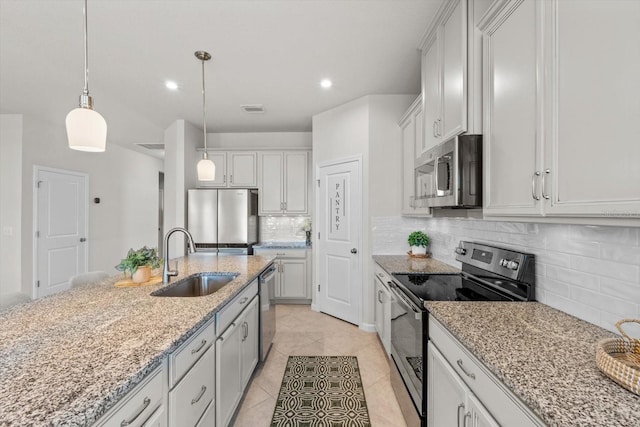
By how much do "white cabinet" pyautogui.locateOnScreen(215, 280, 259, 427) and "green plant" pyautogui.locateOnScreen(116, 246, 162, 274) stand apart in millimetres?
628

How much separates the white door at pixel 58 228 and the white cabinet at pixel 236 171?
210 centimetres

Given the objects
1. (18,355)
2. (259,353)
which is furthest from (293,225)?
(18,355)

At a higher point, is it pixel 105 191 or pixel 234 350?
pixel 105 191

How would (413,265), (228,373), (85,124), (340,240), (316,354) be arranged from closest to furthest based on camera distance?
(85,124)
(228,373)
(413,265)
(316,354)
(340,240)

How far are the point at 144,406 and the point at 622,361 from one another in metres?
1.48

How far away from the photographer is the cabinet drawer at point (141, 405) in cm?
82

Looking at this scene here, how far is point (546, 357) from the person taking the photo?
951 millimetres

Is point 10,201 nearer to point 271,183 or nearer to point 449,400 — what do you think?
point 271,183

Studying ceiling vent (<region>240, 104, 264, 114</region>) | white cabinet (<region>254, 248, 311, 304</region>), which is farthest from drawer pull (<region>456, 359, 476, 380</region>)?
ceiling vent (<region>240, 104, 264, 114</region>)

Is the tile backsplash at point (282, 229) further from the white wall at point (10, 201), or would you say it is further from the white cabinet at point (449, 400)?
the white cabinet at point (449, 400)

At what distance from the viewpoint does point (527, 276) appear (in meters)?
1.57

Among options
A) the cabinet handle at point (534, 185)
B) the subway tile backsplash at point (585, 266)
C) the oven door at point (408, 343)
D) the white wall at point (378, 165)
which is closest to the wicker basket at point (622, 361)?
the subway tile backsplash at point (585, 266)

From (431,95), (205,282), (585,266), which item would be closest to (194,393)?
(205,282)

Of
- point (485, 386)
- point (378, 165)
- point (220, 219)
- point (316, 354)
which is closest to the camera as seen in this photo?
Result: point (485, 386)
